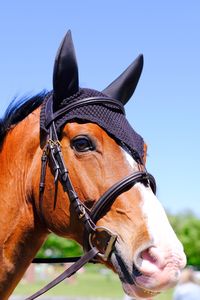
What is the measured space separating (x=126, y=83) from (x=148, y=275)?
1.74 m

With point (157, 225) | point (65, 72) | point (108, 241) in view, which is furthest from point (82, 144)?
point (157, 225)

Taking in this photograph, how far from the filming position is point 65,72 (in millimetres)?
4039

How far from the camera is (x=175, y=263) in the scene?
332 centimetres

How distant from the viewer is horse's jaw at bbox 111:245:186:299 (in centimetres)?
332

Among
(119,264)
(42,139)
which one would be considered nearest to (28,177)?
(42,139)

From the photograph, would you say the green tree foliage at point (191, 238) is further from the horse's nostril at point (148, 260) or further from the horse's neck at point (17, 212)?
the horse's nostril at point (148, 260)

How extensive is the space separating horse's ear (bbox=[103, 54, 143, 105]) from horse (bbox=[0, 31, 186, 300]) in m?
0.03

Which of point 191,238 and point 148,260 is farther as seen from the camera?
point 191,238

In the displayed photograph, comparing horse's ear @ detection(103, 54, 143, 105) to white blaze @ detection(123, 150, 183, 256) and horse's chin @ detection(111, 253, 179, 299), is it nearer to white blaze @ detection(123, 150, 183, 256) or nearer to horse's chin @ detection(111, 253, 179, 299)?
white blaze @ detection(123, 150, 183, 256)

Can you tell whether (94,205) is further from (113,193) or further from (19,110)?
(19,110)

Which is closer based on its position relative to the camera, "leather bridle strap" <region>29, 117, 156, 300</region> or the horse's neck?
"leather bridle strap" <region>29, 117, 156, 300</region>

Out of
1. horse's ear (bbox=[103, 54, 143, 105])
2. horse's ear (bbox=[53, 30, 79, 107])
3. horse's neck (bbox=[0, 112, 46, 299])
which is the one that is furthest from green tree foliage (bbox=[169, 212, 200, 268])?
horse's ear (bbox=[53, 30, 79, 107])

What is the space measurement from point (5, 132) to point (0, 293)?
1.21m

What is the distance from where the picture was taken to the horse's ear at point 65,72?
3.99m
